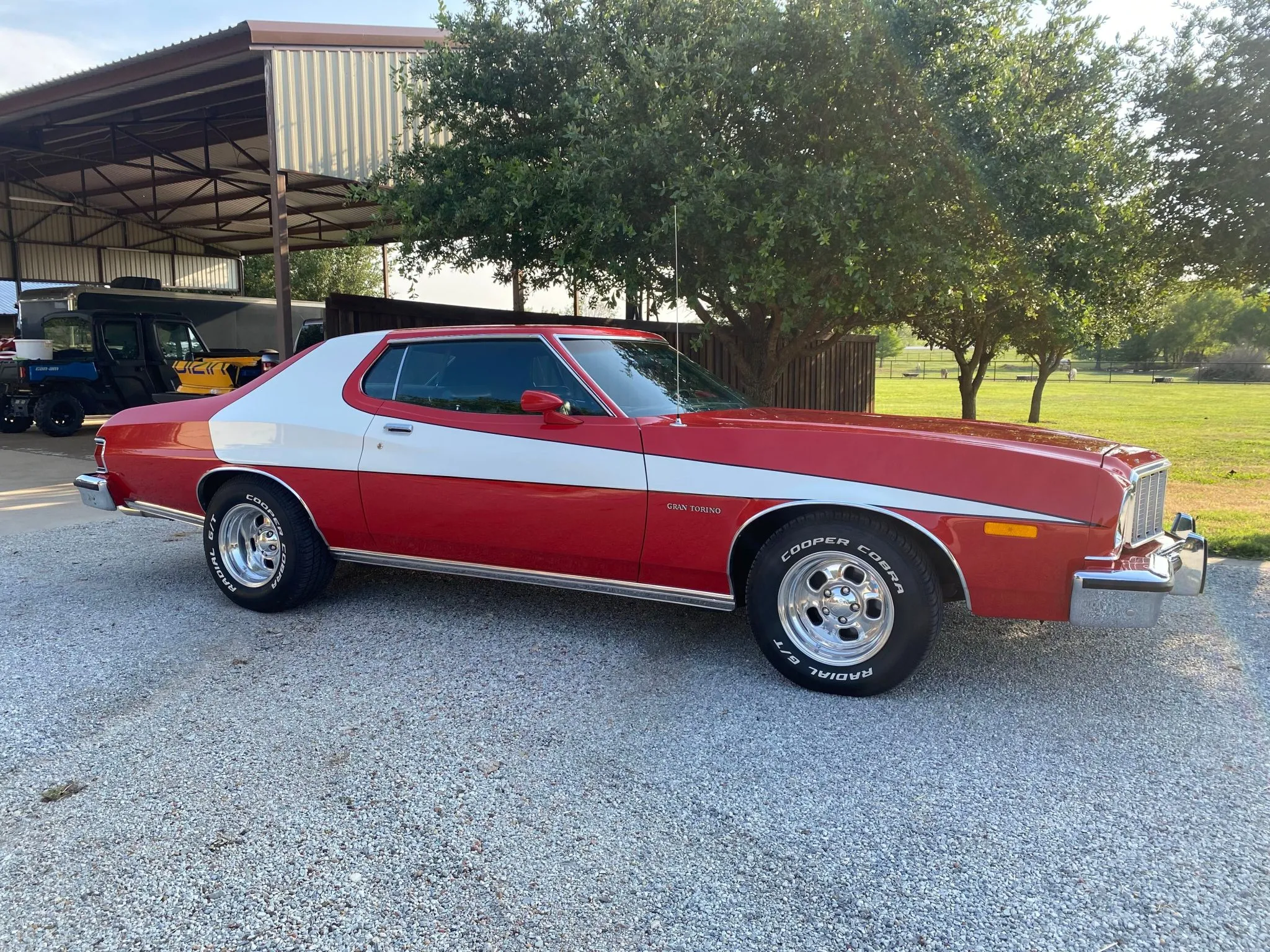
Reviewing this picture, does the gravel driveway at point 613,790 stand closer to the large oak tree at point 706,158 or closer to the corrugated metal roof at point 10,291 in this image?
the large oak tree at point 706,158

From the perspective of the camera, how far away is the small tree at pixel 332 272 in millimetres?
33562

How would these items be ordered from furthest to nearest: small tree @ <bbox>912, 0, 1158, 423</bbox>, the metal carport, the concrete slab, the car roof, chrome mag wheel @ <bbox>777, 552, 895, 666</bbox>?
the metal carport < the concrete slab < small tree @ <bbox>912, 0, 1158, 423</bbox> < the car roof < chrome mag wheel @ <bbox>777, 552, 895, 666</bbox>

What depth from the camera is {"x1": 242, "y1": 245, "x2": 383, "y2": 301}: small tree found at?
33562mm

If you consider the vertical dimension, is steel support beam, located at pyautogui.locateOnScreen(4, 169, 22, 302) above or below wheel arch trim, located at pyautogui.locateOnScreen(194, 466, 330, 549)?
above

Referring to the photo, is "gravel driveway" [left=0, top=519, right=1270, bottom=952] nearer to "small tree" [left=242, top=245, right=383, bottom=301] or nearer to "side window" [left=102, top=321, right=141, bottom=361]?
"side window" [left=102, top=321, right=141, bottom=361]

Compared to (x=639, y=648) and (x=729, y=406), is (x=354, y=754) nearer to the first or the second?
(x=639, y=648)

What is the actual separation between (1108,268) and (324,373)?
6563mm

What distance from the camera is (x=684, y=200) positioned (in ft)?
24.1

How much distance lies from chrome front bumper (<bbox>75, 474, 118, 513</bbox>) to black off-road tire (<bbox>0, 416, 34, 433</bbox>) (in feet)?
39.5

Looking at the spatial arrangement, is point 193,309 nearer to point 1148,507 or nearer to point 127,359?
point 127,359

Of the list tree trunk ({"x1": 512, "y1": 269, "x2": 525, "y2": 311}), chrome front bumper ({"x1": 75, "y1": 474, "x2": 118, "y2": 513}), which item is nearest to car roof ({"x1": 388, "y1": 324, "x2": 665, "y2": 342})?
chrome front bumper ({"x1": 75, "y1": 474, "x2": 118, "y2": 513})

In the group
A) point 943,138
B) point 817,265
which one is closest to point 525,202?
point 817,265

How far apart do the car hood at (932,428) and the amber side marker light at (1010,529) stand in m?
0.33

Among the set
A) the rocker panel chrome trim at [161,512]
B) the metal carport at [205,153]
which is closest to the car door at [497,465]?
the rocker panel chrome trim at [161,512]
